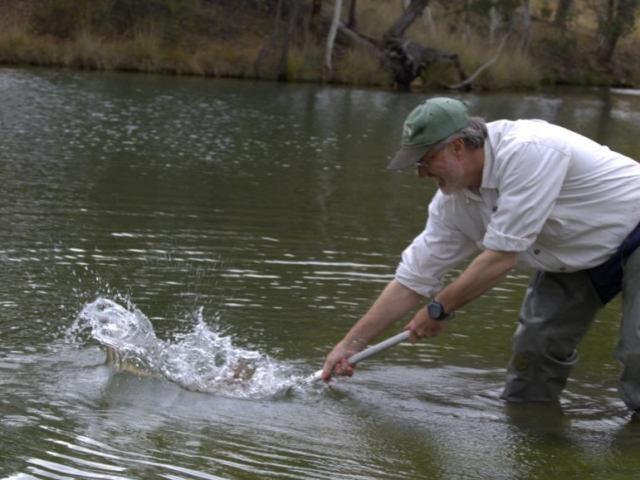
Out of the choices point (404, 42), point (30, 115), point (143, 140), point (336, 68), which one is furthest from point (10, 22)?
point (143, 140)

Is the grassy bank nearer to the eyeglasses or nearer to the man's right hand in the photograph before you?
the man's right hand

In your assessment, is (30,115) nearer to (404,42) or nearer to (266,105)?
(266,105)

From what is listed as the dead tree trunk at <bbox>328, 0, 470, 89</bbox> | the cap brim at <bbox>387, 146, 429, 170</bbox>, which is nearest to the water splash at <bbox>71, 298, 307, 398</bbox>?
the cap brim at <bbox>387, 146, 429, 170</bbox>

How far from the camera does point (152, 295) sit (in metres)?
7.35

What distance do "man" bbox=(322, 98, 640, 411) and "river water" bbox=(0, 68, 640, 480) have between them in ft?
1.32

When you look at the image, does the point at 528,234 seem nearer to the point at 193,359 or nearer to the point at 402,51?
the point at 193,359

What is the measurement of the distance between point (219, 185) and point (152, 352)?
660cm

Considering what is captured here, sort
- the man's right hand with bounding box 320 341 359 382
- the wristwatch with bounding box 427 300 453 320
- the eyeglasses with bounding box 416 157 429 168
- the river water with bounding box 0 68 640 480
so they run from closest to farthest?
the eyeglasses with bounding box 416 157 429 168, the river water with bounding box 0 68 640 480, the wristwatch with bounding box 427 300 453 320, the man's right hand with bounding box 320 341 359 382

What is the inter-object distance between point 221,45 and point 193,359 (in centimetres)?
2934

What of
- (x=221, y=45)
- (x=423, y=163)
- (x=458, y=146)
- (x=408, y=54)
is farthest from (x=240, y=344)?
(x=221, y=45)

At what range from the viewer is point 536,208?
441 centimetres

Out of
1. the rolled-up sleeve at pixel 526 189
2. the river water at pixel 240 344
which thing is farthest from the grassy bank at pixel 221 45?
the rolled-up sleeve at pixel 526 189

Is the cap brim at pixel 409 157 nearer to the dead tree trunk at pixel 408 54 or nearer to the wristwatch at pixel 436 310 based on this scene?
the wristwatch at pixel 436 310

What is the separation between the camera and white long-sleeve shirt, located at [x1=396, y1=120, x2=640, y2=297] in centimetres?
440
